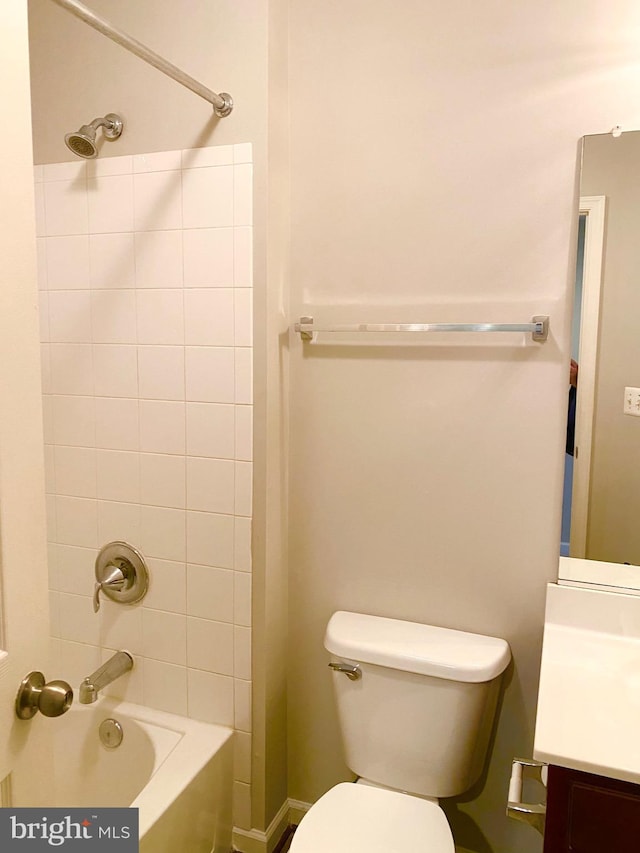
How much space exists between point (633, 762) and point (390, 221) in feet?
4.22

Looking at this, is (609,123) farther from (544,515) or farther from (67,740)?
(67,740)

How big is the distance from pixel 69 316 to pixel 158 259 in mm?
346

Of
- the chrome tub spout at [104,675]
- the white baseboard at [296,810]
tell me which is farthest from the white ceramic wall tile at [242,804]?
the chrome tub spout at [104,675]

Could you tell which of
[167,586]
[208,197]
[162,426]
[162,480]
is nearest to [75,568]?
[167,586]

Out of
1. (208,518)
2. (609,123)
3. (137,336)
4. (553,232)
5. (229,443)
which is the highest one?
(609,123)

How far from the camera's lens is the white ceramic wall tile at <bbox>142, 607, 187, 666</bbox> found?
→ 1900 millimetres

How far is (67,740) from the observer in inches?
77.7

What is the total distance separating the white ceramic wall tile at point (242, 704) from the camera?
184 centimetres

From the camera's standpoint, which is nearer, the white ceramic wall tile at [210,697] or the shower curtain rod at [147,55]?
the shower curtain rod at [147,55]

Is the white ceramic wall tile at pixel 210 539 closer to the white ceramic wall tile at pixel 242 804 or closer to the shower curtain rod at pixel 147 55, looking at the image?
the white ceramic wall tile at pixel 242 804

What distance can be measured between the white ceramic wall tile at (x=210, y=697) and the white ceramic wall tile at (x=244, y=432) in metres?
0.64

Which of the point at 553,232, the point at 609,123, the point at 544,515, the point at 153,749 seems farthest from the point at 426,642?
the point at 609,123

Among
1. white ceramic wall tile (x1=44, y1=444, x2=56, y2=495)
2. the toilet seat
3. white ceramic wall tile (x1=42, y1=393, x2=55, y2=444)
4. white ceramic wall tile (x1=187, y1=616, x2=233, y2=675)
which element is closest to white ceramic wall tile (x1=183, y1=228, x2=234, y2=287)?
white ceramic wall tile (x1=42, y1=393, x2=55, y2=444)

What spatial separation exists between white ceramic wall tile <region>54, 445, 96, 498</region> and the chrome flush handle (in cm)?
87
